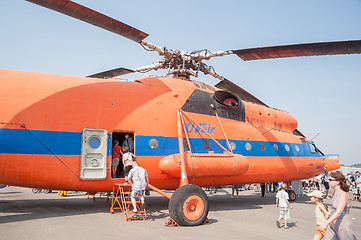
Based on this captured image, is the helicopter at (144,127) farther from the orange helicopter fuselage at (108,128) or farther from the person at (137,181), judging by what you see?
the person at (137,181)

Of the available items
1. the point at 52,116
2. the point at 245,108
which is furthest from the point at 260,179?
the point at 52,116

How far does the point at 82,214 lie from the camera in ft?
30.0

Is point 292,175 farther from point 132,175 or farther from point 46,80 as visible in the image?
point 46,80

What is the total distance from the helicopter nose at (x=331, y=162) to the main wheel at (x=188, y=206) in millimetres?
11413

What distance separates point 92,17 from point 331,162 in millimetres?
15478

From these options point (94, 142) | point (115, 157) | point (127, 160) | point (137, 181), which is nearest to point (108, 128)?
point (94, 142)

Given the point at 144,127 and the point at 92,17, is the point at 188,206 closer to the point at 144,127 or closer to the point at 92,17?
the point at 144,127

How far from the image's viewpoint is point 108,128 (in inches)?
373

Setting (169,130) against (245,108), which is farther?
(245,108)

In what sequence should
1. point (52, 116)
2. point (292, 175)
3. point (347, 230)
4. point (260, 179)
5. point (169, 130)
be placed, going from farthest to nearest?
point (292, 175) → point (260, 179) → point (169, 130) → point (52, 116) → point (347, 230)

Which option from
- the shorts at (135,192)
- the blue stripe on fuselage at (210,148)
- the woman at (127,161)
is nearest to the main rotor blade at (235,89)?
the blue stripe on fuselage at (210,148)

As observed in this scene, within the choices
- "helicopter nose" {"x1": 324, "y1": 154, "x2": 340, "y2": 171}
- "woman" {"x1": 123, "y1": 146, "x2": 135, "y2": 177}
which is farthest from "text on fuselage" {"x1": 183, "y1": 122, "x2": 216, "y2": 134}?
"helicopter nose" {"x1": 324, "y1": 154, "x2": 340, "y2": 171}

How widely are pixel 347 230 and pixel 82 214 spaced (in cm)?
757

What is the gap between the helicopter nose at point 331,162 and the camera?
54.7 ft
